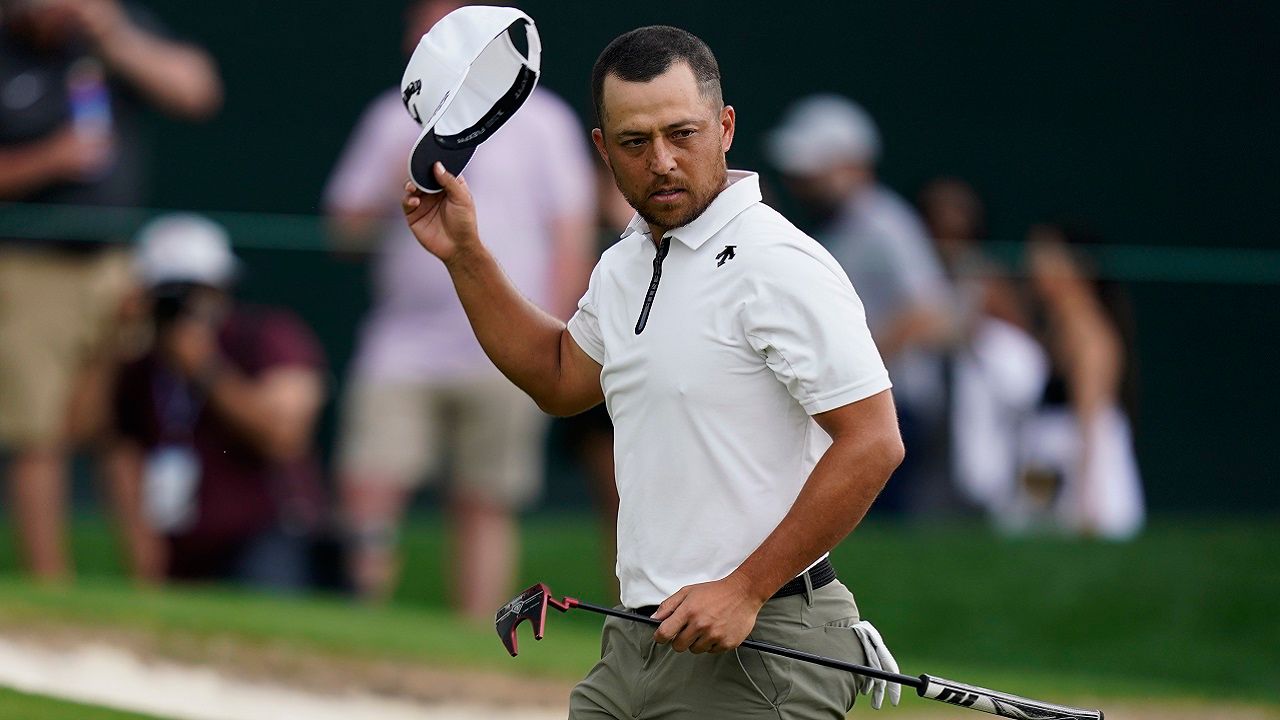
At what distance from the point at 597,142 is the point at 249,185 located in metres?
9.27

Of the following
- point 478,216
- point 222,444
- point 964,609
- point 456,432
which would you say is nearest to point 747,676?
point 478,216

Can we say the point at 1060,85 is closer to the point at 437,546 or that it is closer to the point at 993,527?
the point at 993,527

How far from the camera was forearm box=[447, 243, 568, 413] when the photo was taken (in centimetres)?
369

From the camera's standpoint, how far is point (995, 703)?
347 centimetres

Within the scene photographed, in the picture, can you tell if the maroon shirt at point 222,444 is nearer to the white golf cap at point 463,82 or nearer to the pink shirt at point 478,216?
the pink shirt at point 478,216

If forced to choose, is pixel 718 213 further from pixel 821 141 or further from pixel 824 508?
pixel 821 141

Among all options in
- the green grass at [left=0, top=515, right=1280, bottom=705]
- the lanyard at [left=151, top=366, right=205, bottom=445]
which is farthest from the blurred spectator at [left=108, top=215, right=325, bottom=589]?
the green grass at [left=0, top=515, right=1280, bottom=705]

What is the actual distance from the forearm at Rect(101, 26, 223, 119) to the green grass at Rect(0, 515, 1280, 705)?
2.29m

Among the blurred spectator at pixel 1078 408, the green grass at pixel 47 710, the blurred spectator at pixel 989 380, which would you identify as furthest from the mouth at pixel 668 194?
the blurred spectator at pixel 989 380

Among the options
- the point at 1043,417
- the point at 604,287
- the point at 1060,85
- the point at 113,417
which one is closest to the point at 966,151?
the point at 1060,85

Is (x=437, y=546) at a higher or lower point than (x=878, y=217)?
lower

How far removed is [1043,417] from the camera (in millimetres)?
11500

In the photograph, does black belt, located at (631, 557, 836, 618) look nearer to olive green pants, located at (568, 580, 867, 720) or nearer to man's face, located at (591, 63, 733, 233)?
olive green pants, located at (568, 580, 867, 720)

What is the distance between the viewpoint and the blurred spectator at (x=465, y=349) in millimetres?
8273
